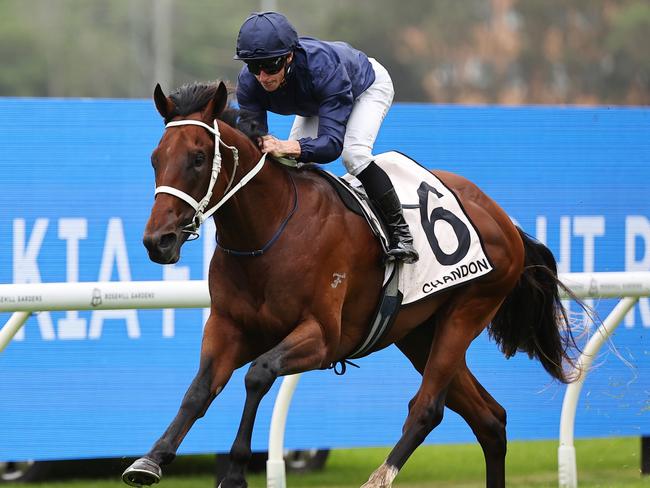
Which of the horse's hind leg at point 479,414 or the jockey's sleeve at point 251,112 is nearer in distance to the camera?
the jockey's sleeve at point 251,112

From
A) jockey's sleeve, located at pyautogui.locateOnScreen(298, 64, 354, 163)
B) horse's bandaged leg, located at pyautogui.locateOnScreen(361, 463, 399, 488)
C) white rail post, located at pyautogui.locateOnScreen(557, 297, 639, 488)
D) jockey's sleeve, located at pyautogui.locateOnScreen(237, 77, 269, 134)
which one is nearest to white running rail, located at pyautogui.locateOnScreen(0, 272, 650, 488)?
white rail post, located at pyautogui.locateOnScreen(557, 297, 639, 488)

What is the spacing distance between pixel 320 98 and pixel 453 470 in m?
2.86

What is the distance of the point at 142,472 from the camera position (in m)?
3.89

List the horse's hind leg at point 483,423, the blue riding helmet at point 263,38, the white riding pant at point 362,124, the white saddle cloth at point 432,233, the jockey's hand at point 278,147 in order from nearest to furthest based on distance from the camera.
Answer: the blue riding helmet at point 263,38
the jockey's hand at point 278,147
the white riding pant at point 362,124
the white saddle cloth at point 432,233
the horse's hind leg at point 483,423

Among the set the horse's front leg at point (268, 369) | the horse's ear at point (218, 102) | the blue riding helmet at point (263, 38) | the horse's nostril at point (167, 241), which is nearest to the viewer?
the horse's nostril at point (167, 241)

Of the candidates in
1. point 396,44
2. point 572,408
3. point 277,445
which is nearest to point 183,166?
point 277,445

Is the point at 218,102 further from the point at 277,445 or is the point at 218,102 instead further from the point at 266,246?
the point at 277,445

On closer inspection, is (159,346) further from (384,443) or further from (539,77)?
(539,77)

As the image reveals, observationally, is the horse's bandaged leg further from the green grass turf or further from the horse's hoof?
the green grass turf

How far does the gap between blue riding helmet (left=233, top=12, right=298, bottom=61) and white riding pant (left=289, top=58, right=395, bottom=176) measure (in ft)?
1.63

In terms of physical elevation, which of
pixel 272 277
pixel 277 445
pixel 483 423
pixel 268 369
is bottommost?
pixel 277 445

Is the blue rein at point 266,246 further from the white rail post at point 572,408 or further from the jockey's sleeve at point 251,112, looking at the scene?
the white rail post at point 572,408

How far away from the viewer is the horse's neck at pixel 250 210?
4.30 metres

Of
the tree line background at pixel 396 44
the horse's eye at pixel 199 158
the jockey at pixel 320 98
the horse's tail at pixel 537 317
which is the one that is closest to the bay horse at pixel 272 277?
the horse's eye at pixel 199 158
